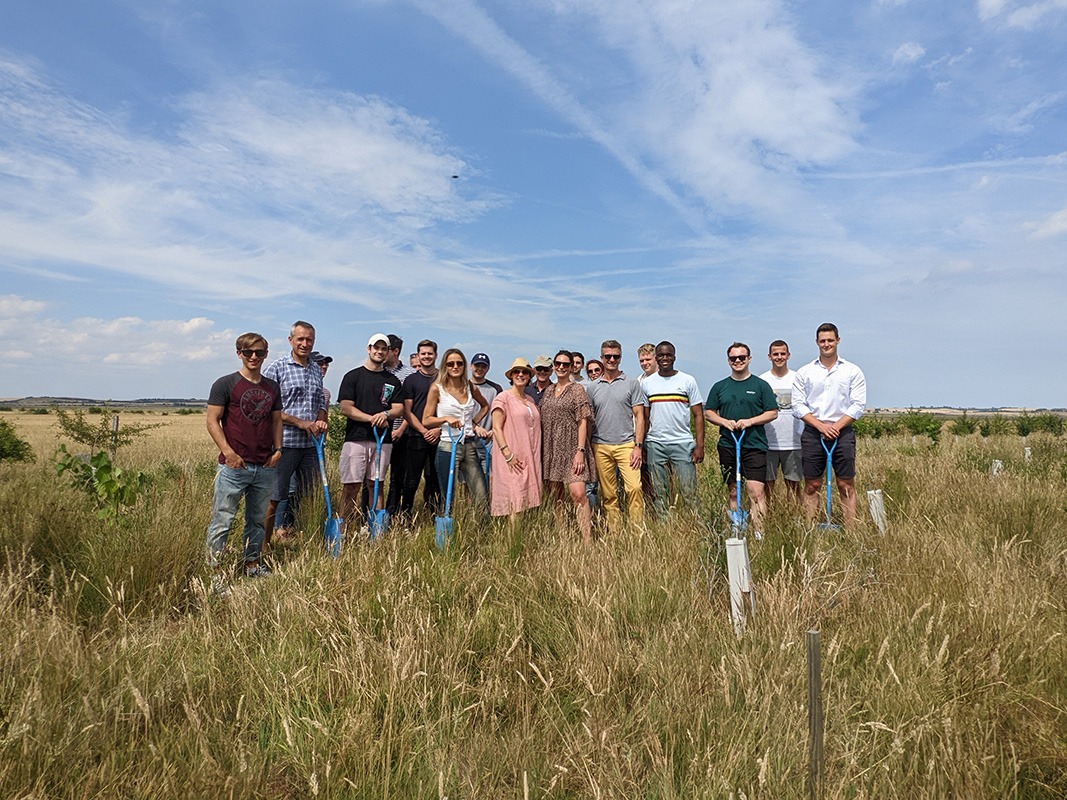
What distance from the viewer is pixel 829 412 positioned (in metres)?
6.54

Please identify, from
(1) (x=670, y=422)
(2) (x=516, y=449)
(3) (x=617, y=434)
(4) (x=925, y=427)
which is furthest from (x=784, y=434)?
(4) (x=925, y=427)

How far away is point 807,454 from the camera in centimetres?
666

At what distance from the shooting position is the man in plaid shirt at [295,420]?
6379 millimetres

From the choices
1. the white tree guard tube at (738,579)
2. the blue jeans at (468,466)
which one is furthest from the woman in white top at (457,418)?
the white tree guard tube at (738,579)

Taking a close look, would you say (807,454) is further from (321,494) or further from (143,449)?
(143,449)

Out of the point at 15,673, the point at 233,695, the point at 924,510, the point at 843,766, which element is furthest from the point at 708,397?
the point at 15,673

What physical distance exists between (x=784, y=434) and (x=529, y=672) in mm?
4767

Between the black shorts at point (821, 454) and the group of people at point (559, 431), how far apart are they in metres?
0.01

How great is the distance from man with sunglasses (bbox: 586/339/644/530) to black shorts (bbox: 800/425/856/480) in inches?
65.5

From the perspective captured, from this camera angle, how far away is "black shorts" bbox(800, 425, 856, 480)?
21.2ft

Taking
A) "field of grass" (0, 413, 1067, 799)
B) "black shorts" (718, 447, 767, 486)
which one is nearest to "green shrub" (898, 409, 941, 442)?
"black shorts" (718, 447, 767, 486)

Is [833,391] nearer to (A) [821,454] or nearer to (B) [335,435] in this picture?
(A) [821,454]

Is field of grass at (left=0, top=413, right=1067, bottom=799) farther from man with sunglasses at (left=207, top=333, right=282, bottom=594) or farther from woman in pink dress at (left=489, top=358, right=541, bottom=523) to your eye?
woman in pink dress at (left=489, top=358, right=541, bottom=523)

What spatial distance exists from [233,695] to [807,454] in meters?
5.63
